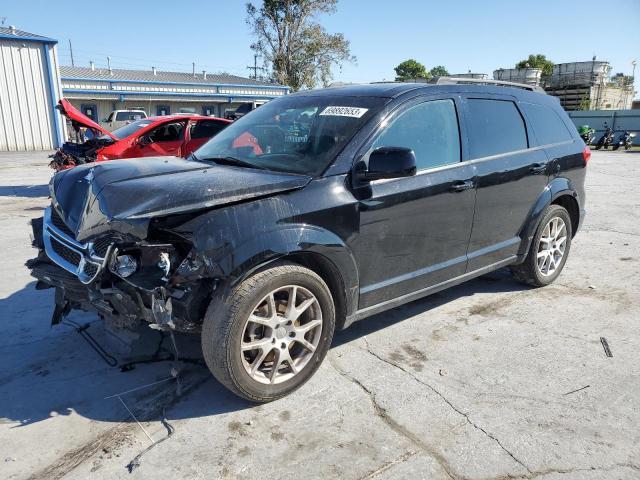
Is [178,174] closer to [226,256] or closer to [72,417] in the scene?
[226,256]

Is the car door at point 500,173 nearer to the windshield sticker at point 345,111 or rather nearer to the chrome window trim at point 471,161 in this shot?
the chrome window trim at point 471,161

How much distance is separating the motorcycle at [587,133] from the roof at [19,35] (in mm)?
26554

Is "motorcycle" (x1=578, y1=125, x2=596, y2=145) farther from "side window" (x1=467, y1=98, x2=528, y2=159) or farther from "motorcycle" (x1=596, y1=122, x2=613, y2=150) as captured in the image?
"side window" (x1=467, y1=98, x2=528, y2=159)

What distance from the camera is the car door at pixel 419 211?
3.35 m

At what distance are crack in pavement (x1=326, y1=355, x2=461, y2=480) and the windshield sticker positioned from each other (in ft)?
5.79

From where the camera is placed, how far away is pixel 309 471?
8.07 ft

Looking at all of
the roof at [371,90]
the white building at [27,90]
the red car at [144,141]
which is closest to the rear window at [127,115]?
the white building at [27,90]

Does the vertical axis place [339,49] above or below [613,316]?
above

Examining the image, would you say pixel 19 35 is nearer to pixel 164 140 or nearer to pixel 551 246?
pixel 164 140

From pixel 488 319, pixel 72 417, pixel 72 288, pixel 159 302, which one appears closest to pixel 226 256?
pixel 159 302

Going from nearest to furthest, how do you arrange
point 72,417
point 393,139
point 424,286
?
point 72,417 → point 393,139 → point 424,286

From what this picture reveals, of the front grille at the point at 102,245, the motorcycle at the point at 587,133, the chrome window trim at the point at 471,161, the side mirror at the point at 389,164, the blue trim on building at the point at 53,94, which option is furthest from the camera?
the motorcycle at the point at 587,133

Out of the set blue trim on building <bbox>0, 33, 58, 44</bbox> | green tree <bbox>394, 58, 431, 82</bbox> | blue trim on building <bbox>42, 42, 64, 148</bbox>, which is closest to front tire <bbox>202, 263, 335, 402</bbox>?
blue trim on building <bbox>42, 42, 64, 148</bbox>

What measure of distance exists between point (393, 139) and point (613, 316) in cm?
259
